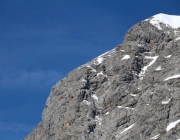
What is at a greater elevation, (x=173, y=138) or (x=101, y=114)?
(x=101, y=114)

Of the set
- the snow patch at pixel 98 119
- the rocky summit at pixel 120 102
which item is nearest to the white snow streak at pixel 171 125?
the rocky summit at pixel 120 102

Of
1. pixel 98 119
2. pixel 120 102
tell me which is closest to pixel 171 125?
pixel 120 102

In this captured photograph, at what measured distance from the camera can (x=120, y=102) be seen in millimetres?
180375

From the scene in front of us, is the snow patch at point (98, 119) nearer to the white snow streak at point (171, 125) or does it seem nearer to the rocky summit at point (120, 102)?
the rocky summit at point (120, 102)

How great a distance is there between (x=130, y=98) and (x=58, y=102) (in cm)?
2721

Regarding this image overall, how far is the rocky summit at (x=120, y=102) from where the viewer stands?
162m

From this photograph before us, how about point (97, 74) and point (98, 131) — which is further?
point (97, 74)

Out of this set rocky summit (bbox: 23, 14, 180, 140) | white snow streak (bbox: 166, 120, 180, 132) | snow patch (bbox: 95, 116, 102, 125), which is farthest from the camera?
snow patch (bbox: 95, 116, 102, 125)

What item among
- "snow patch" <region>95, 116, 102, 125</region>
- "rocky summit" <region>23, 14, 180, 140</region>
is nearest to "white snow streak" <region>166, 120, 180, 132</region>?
"rocky summit" <region>23, 14, 180, 140</region>

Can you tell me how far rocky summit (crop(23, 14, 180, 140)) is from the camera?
162 m

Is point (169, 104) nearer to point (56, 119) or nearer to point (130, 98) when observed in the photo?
point (130, 98)

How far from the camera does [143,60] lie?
19812 cm

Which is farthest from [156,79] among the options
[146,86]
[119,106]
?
[119,106]

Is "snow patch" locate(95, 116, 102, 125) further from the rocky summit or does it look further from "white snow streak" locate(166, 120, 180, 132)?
"white snow streak" locate(166, 120, 180, 132)
